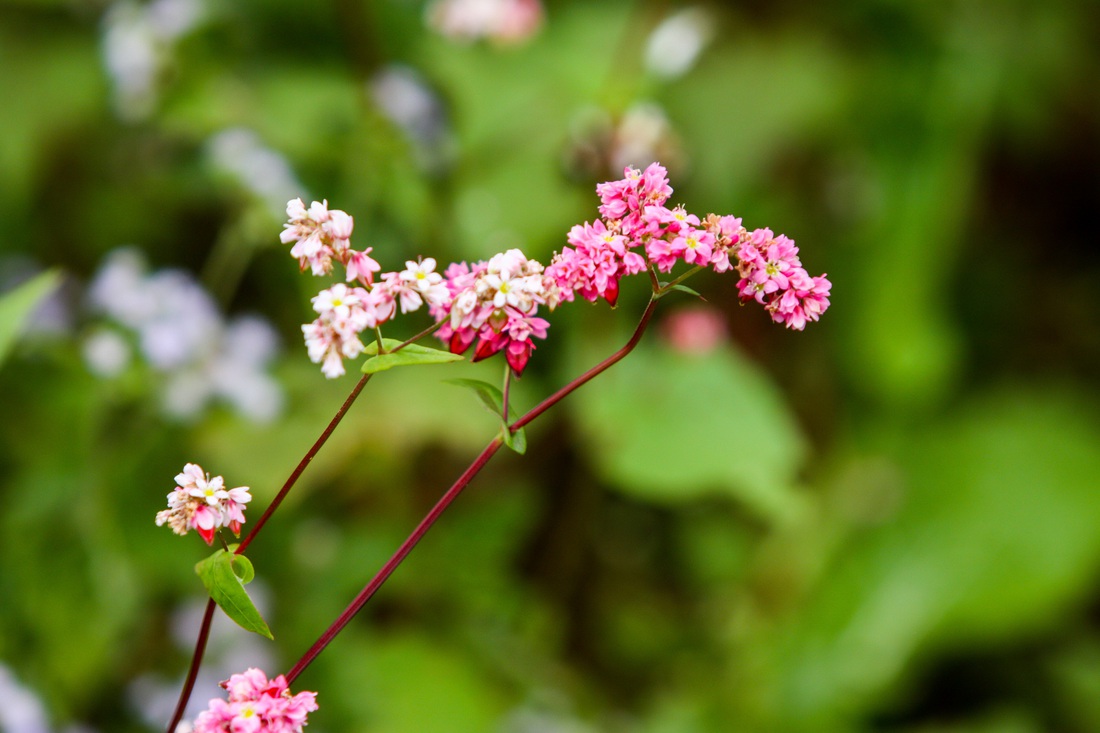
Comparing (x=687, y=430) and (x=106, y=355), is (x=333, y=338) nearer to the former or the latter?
(x=106, y=355)

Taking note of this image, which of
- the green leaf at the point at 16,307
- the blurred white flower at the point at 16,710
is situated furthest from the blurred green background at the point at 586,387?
the green leaf at the point at 16,307

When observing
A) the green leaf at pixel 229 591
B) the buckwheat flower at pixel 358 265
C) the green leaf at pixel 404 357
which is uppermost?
the buckwheat flower at pixel 358 265

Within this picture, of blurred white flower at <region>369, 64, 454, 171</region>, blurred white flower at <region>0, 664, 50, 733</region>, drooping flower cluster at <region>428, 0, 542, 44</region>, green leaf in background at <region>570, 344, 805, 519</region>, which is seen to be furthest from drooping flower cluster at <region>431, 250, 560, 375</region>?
drooping flower cluster at <region>428, 0, 542, 44</region>

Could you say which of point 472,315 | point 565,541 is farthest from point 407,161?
point 472,315

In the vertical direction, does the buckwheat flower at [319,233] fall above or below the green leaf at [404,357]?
above

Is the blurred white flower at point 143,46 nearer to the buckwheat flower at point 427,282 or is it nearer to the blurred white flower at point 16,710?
the blurred white flower at point 16,710
